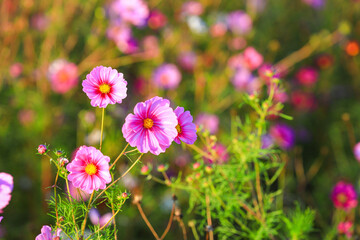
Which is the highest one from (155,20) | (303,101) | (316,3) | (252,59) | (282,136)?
(316,3)

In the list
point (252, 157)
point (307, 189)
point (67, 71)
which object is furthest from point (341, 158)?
point (67, 71)

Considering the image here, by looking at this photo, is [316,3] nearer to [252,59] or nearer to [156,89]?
[252,59]

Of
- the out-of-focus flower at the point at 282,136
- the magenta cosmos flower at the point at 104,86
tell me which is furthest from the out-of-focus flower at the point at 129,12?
the magenta cosmos flower at the point at 104,86

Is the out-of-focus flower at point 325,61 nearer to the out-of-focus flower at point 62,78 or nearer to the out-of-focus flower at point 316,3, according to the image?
the out-of-focus flower at point 316,3

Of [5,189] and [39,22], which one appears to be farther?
[39,22]

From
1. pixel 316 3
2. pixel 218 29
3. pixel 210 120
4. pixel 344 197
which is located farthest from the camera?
pixel 316 3

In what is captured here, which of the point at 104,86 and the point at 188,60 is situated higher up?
the point at 188,60

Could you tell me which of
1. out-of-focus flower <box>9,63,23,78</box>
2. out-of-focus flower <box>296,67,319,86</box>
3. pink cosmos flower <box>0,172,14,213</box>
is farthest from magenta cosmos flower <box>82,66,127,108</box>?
out-of-focus flower <box>296,67,319,86</box>

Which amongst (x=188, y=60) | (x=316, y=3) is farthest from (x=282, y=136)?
(x=316, y=3)
